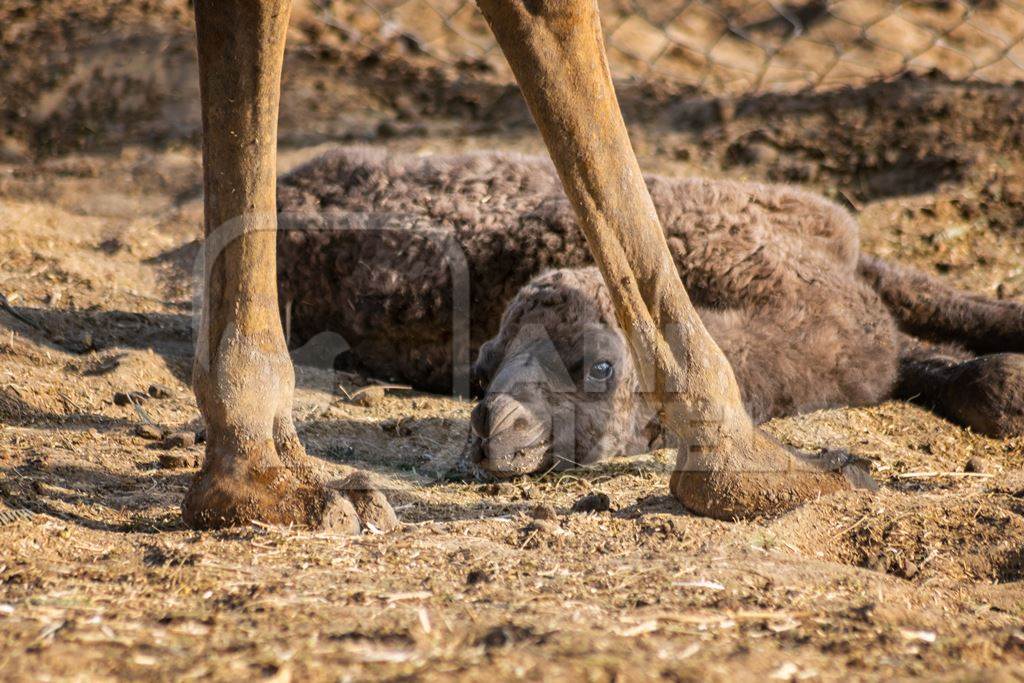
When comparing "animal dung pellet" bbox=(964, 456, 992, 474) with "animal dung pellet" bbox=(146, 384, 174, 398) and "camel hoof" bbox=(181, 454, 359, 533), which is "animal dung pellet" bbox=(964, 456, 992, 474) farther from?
"animal dung pellet" bbox=(146, 384, 174, 398)

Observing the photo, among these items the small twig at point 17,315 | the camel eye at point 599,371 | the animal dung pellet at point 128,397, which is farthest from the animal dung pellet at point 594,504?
the small twig at point 17,315

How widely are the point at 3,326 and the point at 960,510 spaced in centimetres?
341

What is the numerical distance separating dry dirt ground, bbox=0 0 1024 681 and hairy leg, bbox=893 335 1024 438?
0.11 m

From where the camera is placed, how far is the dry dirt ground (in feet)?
6.47

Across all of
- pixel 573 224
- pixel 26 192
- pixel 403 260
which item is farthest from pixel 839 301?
pixel 26 192

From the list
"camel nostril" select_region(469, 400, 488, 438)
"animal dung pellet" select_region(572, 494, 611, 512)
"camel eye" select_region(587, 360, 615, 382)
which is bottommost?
"animal dung pellet" select_region(572, 494, 611, 512)

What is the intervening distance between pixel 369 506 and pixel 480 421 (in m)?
0.92

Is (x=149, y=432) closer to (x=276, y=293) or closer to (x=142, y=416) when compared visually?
(x=142, y=416)

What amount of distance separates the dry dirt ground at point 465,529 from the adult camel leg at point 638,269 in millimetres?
125

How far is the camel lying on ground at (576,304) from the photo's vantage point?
4.04m

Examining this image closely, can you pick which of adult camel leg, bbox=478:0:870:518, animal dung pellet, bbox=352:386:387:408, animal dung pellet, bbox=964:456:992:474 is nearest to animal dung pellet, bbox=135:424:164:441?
animal dung pellet, bbox=352:386:387:408

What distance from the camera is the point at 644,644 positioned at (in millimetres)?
1995

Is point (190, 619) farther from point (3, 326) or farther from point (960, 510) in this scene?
point (3, 326)

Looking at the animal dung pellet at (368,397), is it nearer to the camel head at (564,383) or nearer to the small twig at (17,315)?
the camel head at (564,383)
